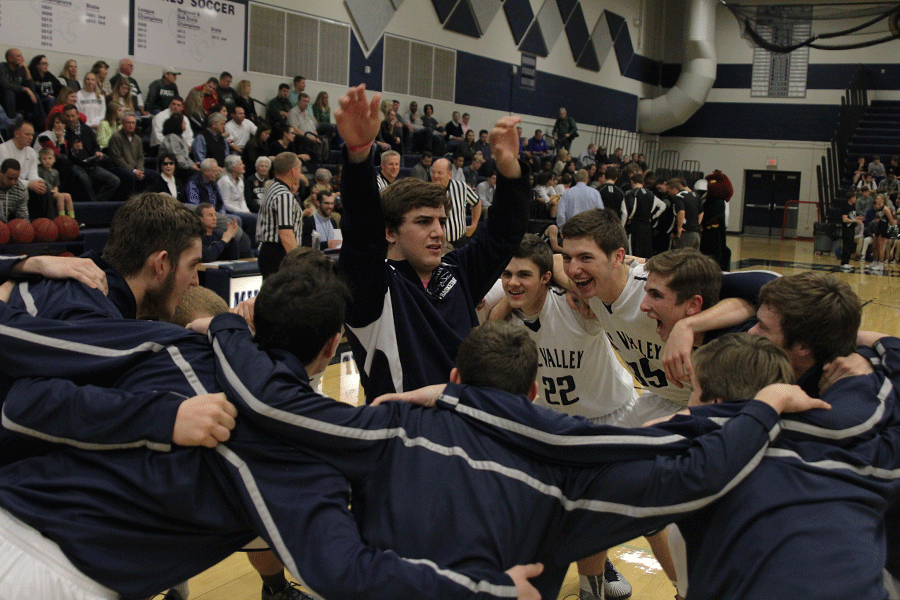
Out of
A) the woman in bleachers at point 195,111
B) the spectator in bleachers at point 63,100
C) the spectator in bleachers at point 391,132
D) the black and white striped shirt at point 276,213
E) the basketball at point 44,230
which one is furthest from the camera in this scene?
the spectator in bleachers at point 391,132

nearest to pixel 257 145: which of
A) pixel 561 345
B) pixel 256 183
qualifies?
pixel 256 183

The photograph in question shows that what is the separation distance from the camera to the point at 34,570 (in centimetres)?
182

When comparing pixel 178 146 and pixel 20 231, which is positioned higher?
pixel 178 146

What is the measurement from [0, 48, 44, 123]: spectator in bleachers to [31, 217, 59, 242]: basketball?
2028mm

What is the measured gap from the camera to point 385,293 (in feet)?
8.84

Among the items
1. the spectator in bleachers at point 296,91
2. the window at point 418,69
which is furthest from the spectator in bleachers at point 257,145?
the window at point 418,69

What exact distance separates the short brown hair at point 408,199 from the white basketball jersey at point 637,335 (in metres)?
1.15

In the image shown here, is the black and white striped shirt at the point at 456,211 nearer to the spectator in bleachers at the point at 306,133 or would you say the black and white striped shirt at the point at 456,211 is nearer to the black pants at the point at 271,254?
the black pants at the point at 271,254

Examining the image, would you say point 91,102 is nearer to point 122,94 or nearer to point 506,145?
point 122,94

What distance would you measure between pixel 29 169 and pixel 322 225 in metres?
3.70

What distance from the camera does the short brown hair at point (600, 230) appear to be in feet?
11.5

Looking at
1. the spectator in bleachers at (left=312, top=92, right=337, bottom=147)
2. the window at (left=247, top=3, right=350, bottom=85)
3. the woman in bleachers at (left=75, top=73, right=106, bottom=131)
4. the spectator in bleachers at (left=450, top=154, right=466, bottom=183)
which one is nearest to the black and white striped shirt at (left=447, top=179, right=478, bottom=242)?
the woman in bleachers at (left=75, top=73, right=106, bottom=131)

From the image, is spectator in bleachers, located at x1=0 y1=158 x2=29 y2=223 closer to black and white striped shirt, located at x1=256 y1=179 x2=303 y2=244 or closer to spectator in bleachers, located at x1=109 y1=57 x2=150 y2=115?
spectator in bleachers, located at x1=109 y1=57 x2=150 y2=115

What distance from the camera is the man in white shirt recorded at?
12.1 meters
